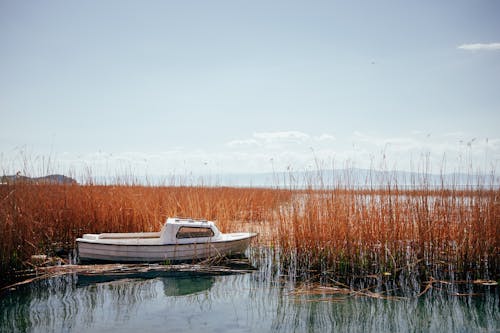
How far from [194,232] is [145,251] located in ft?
3.58

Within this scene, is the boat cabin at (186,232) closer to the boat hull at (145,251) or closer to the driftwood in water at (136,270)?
the boat hull at (145,251)

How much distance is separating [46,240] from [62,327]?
4.44 metres

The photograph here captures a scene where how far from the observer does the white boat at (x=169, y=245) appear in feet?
27.9

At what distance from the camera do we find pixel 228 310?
20.1 ft

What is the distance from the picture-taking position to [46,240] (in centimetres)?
923

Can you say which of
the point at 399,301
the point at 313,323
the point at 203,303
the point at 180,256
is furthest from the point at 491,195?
the point at 180,256

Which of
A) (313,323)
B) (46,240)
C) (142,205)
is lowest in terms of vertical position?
(313,323)

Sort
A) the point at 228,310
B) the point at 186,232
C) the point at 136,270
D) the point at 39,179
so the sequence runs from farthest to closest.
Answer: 1. the point at 39,179
2. the point at 186,232
3. the point at 136,270
4. the point at 228,310

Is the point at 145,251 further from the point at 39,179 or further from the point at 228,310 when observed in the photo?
the point at 39,179

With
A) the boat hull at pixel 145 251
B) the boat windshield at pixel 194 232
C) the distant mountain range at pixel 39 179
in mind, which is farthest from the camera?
the boat windshield at pixel 194 232

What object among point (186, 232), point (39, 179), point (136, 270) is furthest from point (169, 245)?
point (39, 179)

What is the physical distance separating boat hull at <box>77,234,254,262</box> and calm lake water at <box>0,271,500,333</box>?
1.26m

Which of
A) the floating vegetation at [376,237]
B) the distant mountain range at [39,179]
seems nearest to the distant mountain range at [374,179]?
the floating vegetation at [376,237]

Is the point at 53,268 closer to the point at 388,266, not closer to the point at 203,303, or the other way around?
the point at 203,303
